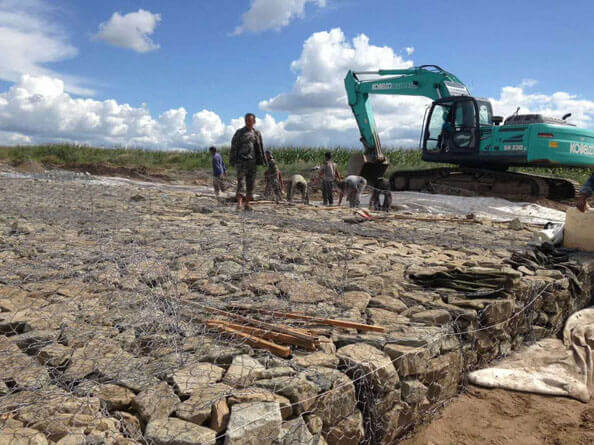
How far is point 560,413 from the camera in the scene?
3766 millimetres

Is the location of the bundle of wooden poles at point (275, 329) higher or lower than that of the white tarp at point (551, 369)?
higher

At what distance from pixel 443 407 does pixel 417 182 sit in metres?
13.3

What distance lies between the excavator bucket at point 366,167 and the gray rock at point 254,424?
12.7 m

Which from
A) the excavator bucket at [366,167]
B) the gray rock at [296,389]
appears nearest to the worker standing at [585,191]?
the gray rock at [296,389]

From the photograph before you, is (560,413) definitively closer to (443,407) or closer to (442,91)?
(443,407)

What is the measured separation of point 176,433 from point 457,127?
13.5 meters

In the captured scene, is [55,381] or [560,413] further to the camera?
[560,413]

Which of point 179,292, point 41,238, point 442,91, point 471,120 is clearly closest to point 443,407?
point 179,292

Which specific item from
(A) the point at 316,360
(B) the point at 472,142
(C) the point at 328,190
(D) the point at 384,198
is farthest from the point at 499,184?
(A) the point at 316,360

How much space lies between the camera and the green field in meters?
25.9

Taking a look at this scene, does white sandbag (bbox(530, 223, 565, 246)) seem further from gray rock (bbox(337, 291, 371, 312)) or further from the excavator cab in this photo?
the excavator cab

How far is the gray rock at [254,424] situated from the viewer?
2.03m

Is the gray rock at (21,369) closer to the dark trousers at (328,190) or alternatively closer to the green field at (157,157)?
the dark trousers at (328,190)

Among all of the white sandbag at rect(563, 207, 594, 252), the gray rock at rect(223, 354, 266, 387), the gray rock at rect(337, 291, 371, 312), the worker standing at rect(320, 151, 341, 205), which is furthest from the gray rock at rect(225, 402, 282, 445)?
the worker standing at rect(320, 151, 341, 205)
